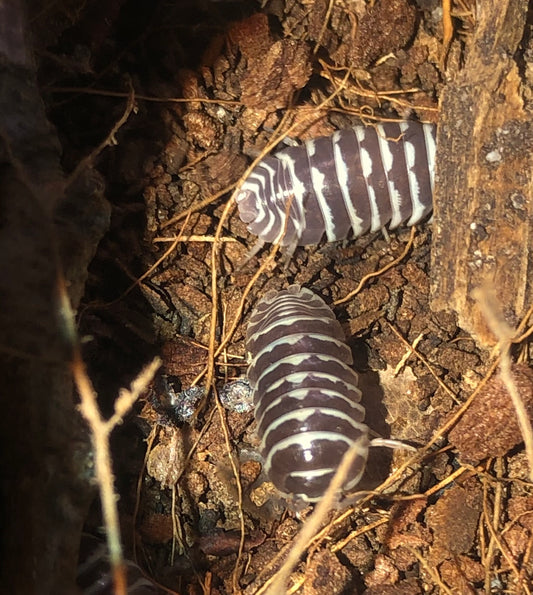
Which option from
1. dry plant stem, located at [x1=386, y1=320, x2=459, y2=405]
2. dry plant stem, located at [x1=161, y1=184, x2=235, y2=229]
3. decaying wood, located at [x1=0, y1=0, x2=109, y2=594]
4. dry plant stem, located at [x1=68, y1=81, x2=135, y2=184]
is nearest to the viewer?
decaying wood, located at [x1=0, y1=0, x2=109, y2=594]

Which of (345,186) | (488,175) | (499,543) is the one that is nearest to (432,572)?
(499,543)

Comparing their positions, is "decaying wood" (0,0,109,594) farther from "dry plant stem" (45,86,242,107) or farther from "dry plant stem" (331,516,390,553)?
"dry plant stem" (331,516,390,553)

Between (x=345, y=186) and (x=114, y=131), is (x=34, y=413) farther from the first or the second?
(x=345, y=186)

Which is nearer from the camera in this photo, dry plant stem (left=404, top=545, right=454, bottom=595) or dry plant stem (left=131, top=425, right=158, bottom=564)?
dry plant stem (left=404, top=545, right=454, bottom=595)

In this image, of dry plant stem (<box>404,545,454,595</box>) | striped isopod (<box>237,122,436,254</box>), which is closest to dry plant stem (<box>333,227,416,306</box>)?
striped isopod (<box>237,122,436,254</box>)

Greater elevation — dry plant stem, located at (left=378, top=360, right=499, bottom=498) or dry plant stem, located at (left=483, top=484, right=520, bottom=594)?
dry plant stem, located at (left=378, top=360, right=499, bottom=498)

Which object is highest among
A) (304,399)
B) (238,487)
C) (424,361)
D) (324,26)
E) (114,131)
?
(324,26)
